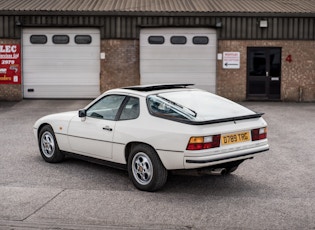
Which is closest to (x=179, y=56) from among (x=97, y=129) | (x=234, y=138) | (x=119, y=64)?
(x=119, y=64)

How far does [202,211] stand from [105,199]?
130cm

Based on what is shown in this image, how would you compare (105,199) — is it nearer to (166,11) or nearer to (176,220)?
(176,220)

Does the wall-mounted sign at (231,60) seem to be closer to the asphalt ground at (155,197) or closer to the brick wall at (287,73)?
the brick wall at (287,73)

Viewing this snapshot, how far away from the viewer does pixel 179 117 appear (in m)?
6.46

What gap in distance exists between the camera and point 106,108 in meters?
7.57

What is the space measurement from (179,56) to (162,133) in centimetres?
1408

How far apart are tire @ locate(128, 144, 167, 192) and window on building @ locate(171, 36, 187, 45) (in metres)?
13.8

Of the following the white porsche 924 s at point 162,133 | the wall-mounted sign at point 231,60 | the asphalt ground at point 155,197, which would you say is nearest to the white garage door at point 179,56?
the wall-mounted sign at point 231,60

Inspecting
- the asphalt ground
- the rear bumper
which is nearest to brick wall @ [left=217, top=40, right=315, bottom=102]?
the asphalt ground

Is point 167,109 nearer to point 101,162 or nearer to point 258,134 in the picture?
point 258,134

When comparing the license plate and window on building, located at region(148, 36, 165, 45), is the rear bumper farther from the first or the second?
window on building, located at region(148, 36, 165, 45)

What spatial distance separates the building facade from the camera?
19.8m

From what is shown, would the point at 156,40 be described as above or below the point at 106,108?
above

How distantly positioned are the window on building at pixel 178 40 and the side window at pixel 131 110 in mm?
13242
